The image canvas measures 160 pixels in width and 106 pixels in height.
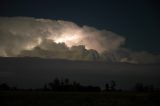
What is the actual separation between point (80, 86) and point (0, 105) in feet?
328

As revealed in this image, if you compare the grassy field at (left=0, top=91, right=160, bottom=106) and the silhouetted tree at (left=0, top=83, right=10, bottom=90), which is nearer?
the grassy field at (left=0, top=91, right=160, bottom=106)

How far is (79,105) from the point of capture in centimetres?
5594

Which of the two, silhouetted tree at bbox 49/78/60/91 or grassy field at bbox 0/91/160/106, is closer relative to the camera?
grassy field at bbox 0/91/160/106

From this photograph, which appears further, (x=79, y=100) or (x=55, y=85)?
(x=55, y=85)

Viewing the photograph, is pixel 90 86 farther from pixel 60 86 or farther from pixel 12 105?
pixel 12 105

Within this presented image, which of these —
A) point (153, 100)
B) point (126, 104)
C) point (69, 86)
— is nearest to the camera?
point (126, 104)

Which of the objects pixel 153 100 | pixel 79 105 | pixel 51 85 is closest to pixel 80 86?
pixel 51 85

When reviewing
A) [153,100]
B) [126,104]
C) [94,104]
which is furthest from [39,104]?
[153,100]

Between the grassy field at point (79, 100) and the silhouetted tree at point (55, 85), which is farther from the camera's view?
the silhouetted tree at point (55, 85)

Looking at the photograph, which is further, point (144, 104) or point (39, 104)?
point (144, 104)

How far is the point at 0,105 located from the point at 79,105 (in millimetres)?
14487

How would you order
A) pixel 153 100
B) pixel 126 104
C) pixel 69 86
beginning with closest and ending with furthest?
pixel 126 104 → pixel 153 100 → pixel 69 86

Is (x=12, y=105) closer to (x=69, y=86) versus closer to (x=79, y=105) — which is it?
(x=79, y=105)

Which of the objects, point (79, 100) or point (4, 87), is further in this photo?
point (4, 87)
